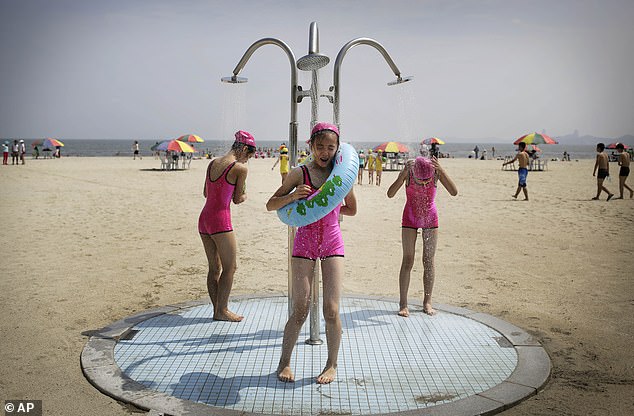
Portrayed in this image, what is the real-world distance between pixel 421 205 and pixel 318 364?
2.06m

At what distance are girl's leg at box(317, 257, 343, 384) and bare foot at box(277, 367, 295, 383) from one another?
0.67 ft

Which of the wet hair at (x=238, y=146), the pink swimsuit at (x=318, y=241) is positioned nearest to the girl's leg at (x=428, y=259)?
the pink swimsuit at (x=318, y=241)

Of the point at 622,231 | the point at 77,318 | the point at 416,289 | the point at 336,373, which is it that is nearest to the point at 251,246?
the point at 416,289

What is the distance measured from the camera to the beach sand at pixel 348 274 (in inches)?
174

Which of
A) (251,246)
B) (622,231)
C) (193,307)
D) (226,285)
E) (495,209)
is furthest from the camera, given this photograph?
(495,209)

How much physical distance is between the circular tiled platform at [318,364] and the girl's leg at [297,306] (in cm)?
12

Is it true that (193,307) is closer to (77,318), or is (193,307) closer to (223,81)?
(77,318)

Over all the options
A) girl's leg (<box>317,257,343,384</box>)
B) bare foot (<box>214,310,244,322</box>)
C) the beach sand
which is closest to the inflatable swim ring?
girl's leg (<box>317,257,343,384</box>)

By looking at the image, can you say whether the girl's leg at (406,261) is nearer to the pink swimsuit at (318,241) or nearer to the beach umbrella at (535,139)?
the pink swimsuit at (318,241)

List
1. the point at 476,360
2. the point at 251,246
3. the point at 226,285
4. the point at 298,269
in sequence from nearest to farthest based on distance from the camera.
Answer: the point at 298,269, the point at 476,360, the point at 226,285, the point at 251,246

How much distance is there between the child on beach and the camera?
408 cm

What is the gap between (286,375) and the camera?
166 inches

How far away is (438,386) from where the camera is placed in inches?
165

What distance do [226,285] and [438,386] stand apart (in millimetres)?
2364
